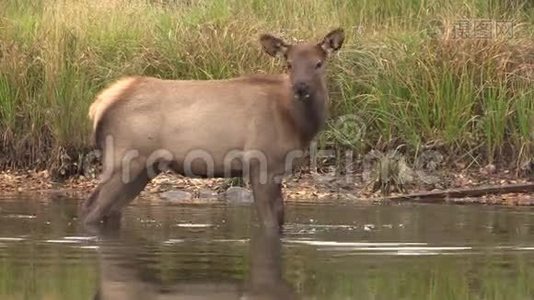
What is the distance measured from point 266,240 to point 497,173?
18.0 ft

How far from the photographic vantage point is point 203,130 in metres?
14.0

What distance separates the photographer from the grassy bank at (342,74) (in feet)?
57.6

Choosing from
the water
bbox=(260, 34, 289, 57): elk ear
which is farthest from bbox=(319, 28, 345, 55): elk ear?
the water

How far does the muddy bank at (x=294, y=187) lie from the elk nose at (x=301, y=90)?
3073mm

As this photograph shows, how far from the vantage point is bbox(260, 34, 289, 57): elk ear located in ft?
47.4

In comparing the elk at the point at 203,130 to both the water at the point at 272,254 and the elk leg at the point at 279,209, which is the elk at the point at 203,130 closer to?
the elk leg at the point at 279,209

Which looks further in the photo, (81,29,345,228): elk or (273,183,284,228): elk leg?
(81,29,345,228): elk

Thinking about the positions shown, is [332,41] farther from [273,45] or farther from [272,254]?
[272,254]

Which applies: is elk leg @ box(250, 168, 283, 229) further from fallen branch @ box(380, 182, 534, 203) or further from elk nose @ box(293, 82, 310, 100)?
fallen branch @ box(380, 182, 534, 203)

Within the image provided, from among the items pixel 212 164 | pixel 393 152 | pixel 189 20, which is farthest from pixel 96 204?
pixel 189 20

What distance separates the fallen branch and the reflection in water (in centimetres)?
441

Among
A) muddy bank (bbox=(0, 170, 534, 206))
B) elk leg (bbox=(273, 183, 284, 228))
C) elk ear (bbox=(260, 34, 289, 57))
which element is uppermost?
elk ear (bbox=(260, 34, 289, 57))

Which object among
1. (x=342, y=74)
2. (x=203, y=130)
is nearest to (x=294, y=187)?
(x=342, y=74)

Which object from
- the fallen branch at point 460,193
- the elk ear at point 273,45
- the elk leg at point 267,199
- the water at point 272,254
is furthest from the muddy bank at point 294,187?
the elk leg at point 267,199
